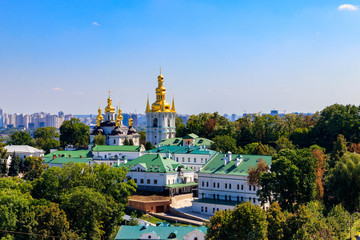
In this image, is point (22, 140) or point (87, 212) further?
point (22, 140)

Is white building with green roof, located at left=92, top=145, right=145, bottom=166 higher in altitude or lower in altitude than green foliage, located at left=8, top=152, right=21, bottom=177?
higher

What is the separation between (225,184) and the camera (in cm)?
5312

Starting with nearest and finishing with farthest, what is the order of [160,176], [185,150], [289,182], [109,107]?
[289,182] < [160,176] < [185,150] < [109,107]

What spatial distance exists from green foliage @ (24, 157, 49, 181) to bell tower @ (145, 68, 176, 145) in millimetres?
24243

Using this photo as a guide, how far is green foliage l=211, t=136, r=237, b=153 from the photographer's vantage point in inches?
2946

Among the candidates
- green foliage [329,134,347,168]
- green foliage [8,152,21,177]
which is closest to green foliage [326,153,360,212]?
green foliage [329,134,347,168]

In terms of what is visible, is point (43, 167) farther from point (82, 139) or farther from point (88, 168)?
point (82, 139)

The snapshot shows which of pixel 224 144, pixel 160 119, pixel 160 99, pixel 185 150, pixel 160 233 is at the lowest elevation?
pixel 160 233

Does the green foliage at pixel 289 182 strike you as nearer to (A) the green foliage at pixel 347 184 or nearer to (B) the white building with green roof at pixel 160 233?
→ (A) the green foliage at pixel 347 184

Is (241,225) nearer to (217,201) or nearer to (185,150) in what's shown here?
(217,201)

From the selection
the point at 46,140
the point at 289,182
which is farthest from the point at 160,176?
the point at 46,140

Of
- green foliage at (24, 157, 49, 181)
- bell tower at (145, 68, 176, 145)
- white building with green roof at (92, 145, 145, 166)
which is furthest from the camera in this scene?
bell tower at (145, 68, 176, 145)

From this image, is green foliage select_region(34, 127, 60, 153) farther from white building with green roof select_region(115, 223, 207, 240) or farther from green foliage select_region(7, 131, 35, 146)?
white building with green roof select_region(115, 223, 207, 240)

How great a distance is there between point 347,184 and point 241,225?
1809 cm
